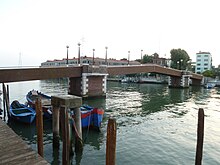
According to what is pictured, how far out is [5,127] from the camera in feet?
27.7

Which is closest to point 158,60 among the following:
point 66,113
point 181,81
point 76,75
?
point 181,81

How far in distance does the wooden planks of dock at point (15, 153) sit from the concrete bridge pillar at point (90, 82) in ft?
61.6

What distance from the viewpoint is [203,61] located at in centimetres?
9362

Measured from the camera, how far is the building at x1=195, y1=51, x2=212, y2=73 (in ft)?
304

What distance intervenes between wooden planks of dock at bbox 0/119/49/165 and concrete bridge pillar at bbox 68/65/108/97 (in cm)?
1876

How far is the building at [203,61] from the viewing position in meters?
92.6

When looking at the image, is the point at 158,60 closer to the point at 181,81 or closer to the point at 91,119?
the point at 181,81

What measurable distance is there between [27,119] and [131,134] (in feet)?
21.5

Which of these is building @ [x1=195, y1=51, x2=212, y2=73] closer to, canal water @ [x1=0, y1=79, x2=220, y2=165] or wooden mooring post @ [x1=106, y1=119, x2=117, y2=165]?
canal water @ [x1=0, y1=79, x2=220, y2=165]

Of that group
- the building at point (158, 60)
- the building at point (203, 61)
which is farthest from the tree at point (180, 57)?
the building at point (203, 61)

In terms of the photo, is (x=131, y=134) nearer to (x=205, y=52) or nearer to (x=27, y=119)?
(x=27, y=119)

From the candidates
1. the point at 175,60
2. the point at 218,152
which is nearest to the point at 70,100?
the point at 218,152

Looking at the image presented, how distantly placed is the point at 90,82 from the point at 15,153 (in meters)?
20.9

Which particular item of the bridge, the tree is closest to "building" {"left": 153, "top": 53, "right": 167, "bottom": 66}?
the tree
